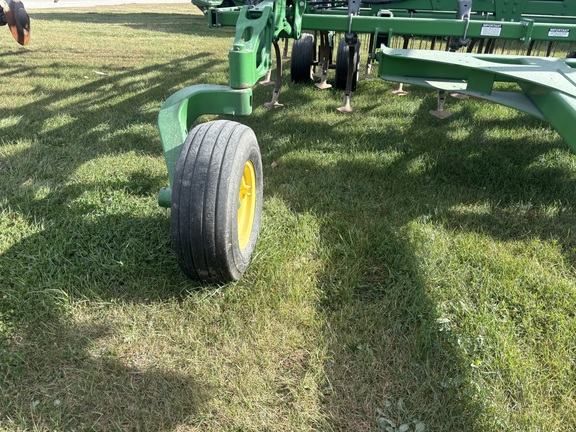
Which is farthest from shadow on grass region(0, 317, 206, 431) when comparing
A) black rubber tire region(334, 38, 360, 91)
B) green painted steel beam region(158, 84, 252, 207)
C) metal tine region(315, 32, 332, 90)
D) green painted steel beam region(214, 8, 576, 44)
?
metal tine region(315, 32, 332, 90)

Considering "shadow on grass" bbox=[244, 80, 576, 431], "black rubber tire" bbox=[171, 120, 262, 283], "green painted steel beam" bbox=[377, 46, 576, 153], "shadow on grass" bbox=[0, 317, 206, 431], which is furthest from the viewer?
"green painted steel beam" bbox=[377, 46, 576, 153]

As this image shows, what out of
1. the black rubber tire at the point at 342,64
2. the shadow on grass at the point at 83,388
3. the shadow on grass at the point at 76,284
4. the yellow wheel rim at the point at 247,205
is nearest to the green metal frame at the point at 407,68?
the yellow wheel rim at the point at 247,205

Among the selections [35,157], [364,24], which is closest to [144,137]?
[35,157]

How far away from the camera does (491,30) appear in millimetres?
3635

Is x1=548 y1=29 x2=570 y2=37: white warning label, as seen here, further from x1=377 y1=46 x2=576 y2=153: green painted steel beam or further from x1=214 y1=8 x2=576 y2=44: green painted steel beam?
x1=377 y1=46 x2=576 y2=153: green painted steel beam

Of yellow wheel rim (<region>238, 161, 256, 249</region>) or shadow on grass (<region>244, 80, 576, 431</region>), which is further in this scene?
yellow wheel rim (<region>238, 161, 256, 249</region>)

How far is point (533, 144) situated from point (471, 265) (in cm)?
222

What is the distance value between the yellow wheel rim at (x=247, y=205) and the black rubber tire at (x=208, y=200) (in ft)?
1.07

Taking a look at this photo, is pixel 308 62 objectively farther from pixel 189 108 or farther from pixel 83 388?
pixel 83 388

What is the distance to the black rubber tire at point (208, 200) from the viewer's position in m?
1.84

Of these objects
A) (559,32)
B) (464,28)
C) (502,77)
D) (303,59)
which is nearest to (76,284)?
(502,77)

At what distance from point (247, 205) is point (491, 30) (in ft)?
8.98

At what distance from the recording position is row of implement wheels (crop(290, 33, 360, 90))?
5.30m

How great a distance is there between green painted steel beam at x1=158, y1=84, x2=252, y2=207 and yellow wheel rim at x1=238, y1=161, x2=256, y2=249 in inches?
13.9
